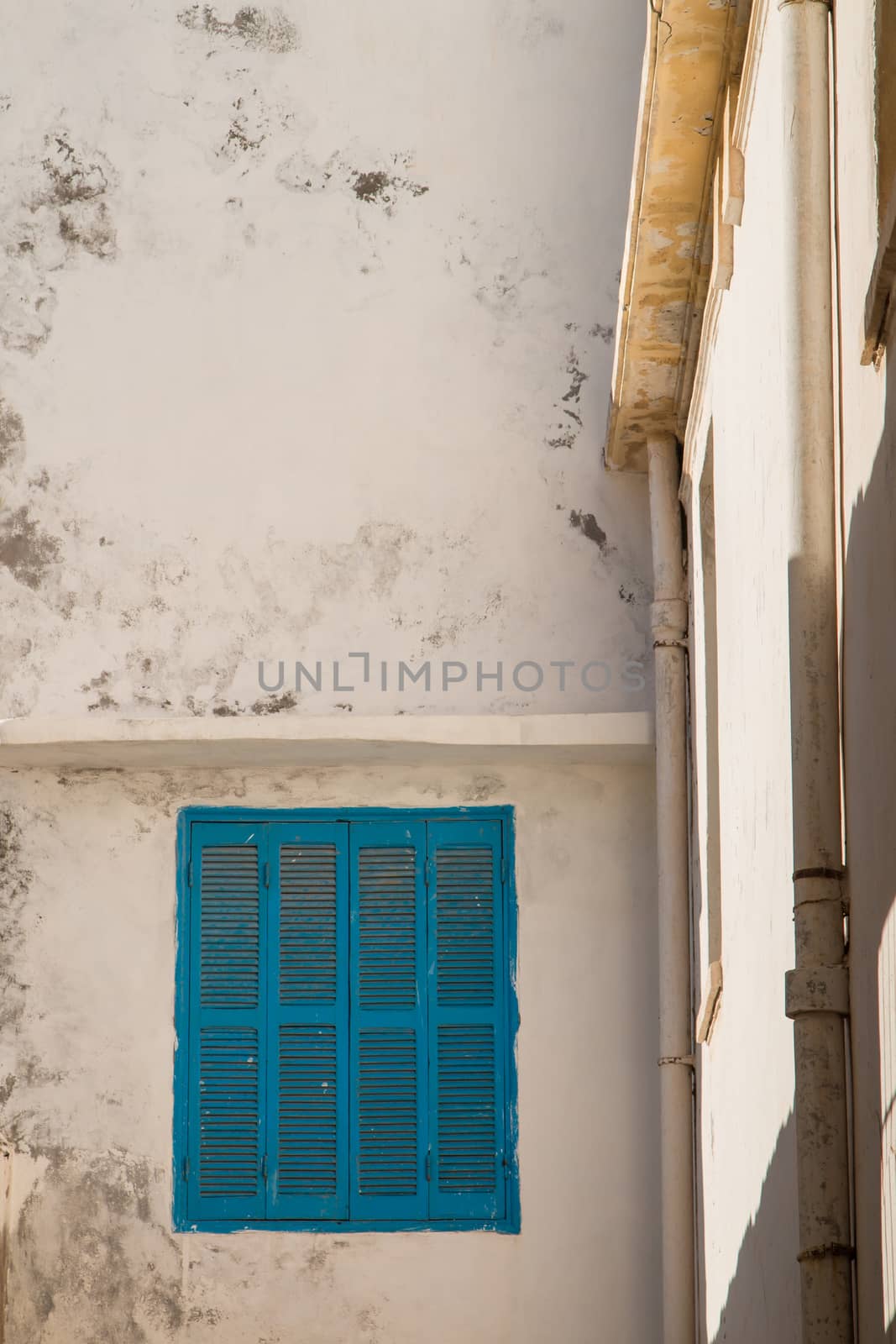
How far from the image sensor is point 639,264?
625cm

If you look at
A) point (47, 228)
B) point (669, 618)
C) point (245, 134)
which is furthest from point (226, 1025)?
point (245, 134)

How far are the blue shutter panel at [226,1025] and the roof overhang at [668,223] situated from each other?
244 centimetres

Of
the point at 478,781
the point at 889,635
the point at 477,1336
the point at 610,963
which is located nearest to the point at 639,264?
the point at 478,781

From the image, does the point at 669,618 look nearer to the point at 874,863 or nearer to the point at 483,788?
the point at 483,788

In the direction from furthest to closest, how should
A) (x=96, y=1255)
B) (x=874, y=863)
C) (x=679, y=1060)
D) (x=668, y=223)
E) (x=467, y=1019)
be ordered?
(x=467, y=1019), (x=96, y=1255), (x=679, y=1060), (x=668, y=223), (x=874, y=863)

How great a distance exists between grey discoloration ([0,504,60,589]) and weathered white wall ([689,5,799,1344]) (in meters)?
3.09

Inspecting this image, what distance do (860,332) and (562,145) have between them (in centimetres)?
487

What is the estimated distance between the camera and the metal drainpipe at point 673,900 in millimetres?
6883

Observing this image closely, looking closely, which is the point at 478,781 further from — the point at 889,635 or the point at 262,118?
the point at 889,635

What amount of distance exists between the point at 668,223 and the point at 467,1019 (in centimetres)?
341

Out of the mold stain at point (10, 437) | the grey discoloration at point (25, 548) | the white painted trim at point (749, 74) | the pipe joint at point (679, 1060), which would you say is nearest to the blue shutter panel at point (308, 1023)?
the pipe joint at point (679, 1060)

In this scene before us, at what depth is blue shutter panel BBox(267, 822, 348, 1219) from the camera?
736 centimetres

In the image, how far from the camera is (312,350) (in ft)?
25.5

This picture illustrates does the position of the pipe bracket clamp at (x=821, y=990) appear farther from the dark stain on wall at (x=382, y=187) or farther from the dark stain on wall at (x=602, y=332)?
the dark stain on wall at (x=382, y=187)
